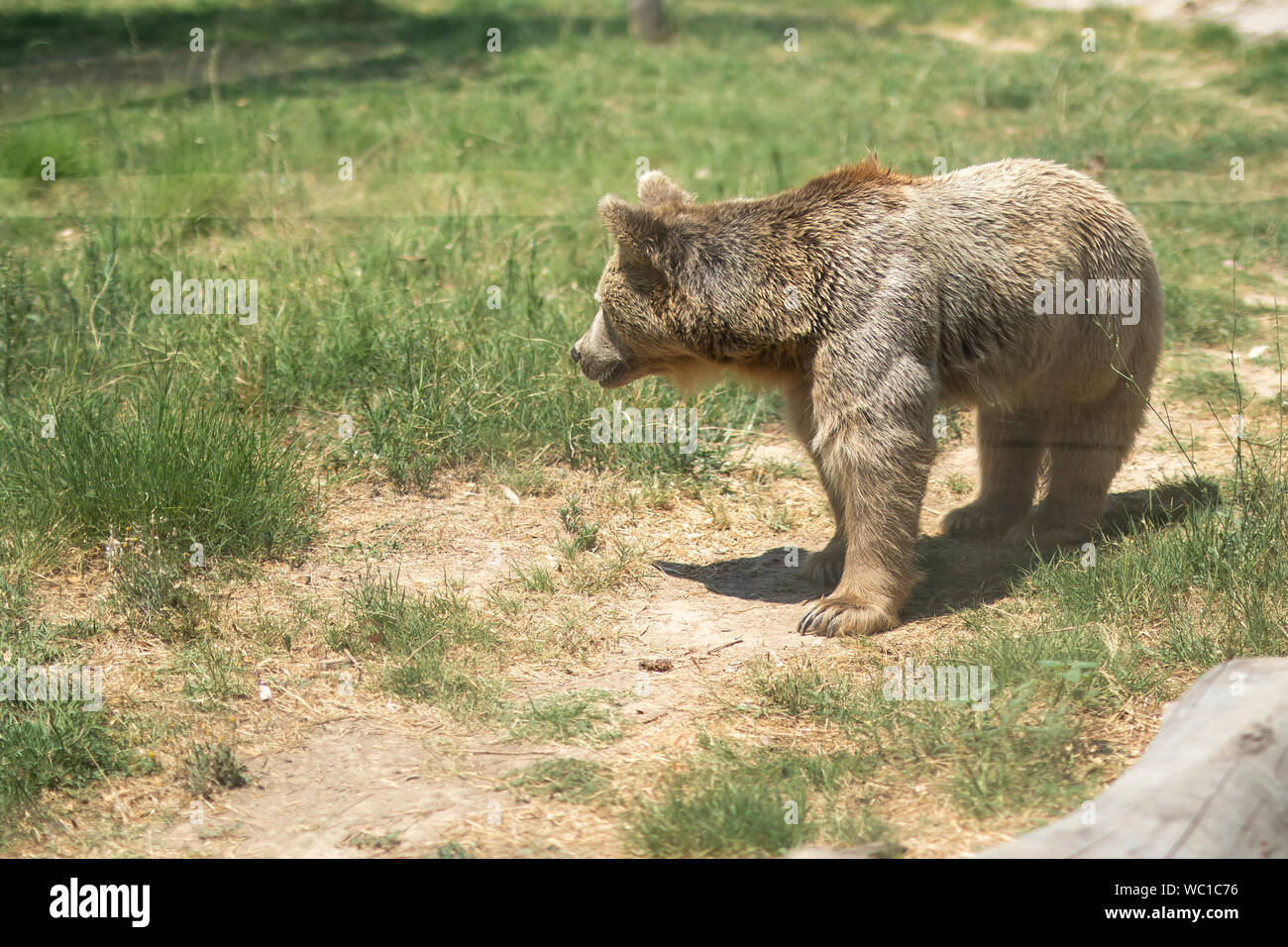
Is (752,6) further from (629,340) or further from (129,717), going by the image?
(129,717)

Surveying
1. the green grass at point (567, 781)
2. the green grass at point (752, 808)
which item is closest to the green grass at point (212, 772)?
the green grass at point (567, 781)

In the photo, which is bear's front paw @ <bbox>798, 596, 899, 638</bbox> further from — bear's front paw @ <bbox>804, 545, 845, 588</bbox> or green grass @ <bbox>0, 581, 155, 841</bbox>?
green grass @ <bbox>0, 581, 155, 841</bbox>

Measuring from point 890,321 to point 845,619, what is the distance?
1.25 m

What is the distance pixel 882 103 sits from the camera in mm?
12352

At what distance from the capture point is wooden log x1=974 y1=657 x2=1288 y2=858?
→ 119 inches

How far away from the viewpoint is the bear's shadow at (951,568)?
17.6ft

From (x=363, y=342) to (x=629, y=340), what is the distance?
206 cm

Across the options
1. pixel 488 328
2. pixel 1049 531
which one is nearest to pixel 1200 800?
pixel 1049 531

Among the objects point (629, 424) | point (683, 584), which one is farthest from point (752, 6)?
point (683, 584)

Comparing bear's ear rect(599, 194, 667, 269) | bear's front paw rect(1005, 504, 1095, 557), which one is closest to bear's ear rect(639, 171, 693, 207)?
bear's ear rect(599, 194, 667, 269)

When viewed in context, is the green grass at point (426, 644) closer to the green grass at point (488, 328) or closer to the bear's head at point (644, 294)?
the green grass at point (488, 328)

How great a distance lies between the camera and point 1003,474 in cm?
602
